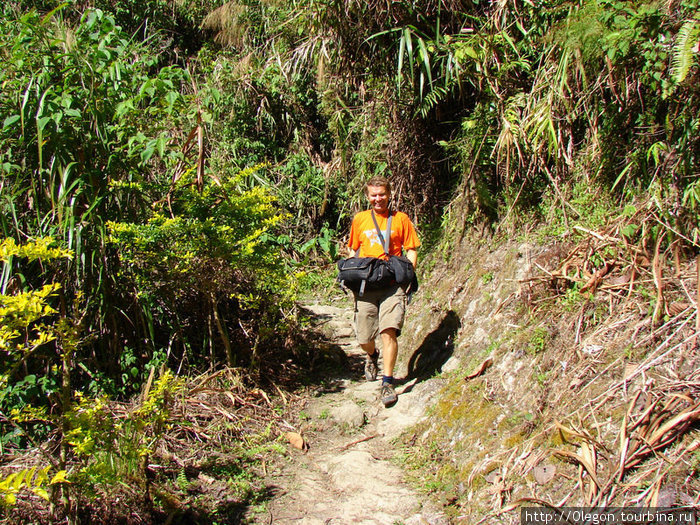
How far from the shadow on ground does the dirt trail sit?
0.64 ft

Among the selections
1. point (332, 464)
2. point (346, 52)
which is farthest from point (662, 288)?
point (346, 52)

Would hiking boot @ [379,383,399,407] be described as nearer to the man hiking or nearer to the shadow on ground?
the man hiking

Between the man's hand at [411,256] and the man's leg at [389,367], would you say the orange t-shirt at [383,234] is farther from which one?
the man's leg at [389,367]

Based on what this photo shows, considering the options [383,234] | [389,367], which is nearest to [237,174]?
[383,234]

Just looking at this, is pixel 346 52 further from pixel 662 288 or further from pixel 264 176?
pixel 662 288

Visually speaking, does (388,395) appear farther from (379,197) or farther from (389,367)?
(379,197)

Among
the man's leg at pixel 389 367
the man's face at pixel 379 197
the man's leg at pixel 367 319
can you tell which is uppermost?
the man's face at pixel 379 197

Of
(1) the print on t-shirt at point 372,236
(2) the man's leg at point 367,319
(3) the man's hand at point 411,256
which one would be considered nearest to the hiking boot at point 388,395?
(2) the man's leg at point 367,319

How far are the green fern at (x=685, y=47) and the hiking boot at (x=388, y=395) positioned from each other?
289cm

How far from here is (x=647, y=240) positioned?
12.0 feet

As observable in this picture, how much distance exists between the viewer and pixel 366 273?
15.5 feet

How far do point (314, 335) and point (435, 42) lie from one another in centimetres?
319

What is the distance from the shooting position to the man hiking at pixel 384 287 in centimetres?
475

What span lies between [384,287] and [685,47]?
2.63 m
